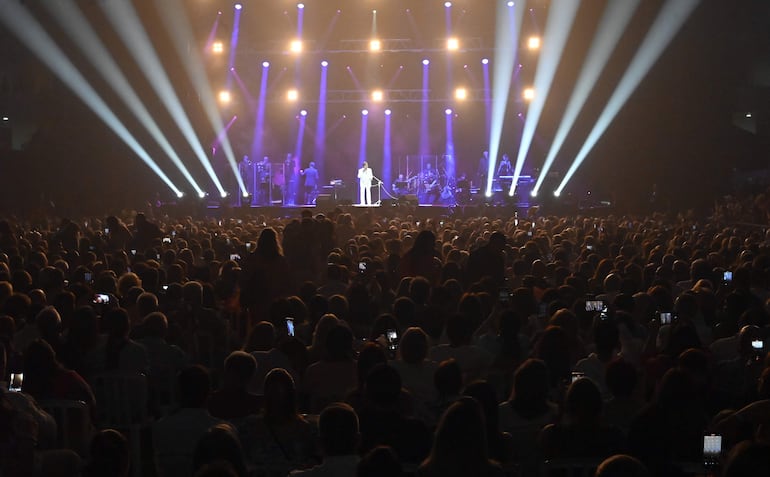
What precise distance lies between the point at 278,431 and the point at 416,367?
5.32 ft

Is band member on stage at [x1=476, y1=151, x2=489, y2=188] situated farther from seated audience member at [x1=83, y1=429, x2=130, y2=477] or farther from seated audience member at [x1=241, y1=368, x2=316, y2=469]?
seated audience member at [x1=83, y1=429, x2=130, y2=477]

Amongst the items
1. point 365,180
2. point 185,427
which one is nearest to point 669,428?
point 185,427

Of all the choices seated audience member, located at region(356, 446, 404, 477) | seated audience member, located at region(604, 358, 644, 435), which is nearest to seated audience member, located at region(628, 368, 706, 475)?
seated audience member, located at region(604, 358, 644, 435)

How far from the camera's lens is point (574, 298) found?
30.3 ft

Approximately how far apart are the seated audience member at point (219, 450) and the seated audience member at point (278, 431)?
20.6 inches

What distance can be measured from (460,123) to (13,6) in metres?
17.2

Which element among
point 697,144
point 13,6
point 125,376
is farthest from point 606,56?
point 125,376

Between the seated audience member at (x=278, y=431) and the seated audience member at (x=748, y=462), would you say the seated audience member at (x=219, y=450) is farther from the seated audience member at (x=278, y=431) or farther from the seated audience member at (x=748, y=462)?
the seated audience member at (x=748, y=462)

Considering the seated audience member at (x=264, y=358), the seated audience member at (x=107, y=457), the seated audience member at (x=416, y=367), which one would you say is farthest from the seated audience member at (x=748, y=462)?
the seated audience member at (x=264, y=358)

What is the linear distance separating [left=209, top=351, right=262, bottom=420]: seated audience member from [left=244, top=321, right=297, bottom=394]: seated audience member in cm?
90

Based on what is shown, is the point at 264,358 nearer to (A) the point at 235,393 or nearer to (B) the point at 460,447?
(A) the point at 235,393

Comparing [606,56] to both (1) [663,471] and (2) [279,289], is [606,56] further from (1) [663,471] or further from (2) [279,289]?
(1) [663,471]

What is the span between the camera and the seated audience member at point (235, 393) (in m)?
6.06

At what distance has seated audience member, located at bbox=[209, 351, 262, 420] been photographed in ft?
19.9
